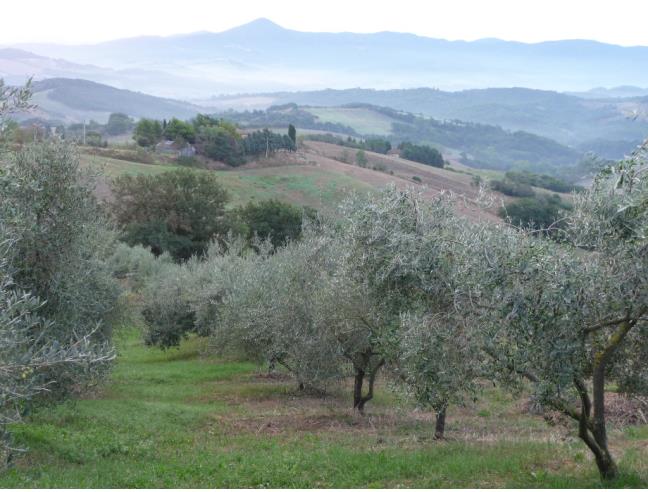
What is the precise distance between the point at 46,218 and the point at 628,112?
10.4 metres

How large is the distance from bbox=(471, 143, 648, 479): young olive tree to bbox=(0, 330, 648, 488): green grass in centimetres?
271

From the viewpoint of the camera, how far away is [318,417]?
19812mm

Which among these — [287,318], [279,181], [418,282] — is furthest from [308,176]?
Answer: [418,282]

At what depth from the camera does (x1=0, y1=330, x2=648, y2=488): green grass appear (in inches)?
471

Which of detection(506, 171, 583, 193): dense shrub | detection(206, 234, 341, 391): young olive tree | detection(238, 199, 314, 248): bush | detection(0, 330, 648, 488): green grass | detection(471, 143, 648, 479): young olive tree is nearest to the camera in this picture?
detection(471, 143, 648, 479): young olive tree

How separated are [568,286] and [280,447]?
8519 mm

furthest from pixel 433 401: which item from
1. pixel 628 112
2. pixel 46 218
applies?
pixel 46 218

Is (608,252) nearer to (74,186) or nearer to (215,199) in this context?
(74,186)

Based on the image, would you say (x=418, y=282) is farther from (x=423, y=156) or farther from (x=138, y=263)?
(x=423, y=156)

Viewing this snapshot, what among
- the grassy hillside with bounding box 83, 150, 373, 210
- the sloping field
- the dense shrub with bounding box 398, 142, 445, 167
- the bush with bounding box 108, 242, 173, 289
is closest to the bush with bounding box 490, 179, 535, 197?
the sloping field

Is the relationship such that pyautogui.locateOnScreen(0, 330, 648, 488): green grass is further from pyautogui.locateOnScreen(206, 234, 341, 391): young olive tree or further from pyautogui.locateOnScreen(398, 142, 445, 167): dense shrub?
pyautogui.locateOnScreen(398, 142, 445, 167): dense shrub

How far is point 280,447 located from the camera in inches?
600

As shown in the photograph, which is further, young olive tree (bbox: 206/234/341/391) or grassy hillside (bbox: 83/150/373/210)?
grassy hillside (bbox: 83/150/373/210)

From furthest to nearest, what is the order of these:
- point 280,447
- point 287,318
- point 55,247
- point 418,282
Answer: point 287,318 < point 280,447 < point 55,247 < point 418,282
